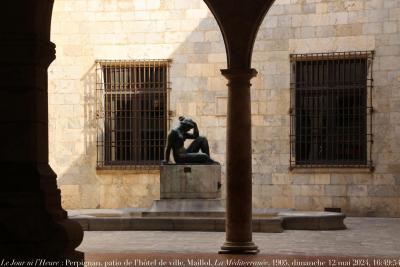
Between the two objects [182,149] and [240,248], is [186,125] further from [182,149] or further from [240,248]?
[240,248]

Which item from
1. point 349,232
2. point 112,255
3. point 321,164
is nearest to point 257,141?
point 321,164

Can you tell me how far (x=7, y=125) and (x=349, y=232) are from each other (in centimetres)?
937

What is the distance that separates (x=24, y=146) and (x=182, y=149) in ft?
31.5

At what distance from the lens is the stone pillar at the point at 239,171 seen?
32.7 feet

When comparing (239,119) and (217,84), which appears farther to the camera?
(217,84)

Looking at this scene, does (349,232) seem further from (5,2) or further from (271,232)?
(5,2)

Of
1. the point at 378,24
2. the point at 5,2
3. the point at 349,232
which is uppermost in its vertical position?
the point at 378,24

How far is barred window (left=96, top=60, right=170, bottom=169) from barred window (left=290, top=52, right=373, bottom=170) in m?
3.13

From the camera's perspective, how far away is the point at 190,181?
1500 centimetres

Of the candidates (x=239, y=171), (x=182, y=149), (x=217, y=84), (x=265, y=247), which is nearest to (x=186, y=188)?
(x=182, y=149)

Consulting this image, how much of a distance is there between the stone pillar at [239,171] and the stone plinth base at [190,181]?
489 centimetres

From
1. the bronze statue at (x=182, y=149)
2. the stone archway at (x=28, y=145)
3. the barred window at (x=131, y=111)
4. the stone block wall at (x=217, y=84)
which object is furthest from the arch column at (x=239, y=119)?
→ the barred window at (x=131, y=111)

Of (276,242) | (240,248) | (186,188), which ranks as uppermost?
(186,188)

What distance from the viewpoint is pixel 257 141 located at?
1834 cm
